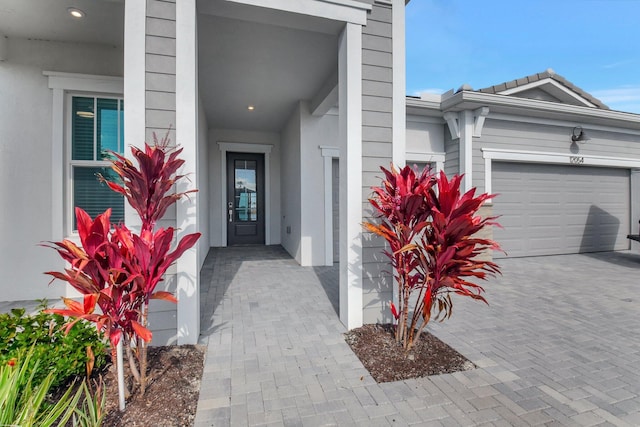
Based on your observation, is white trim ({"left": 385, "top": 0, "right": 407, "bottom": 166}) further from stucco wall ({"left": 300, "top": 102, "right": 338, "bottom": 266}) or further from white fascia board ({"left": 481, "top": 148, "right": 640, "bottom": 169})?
white fascia board ({"left": 481, "top": 148, "right": 640, "bottom": 169})

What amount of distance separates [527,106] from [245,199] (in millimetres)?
6136

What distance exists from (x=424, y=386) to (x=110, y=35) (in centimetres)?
441

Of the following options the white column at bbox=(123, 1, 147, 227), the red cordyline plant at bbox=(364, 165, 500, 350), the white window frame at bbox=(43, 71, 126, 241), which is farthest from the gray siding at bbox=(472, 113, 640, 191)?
the white window frame at bbox=(43, 71, 126, 241)

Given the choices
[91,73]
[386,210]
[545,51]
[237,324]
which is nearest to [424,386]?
[386,210]

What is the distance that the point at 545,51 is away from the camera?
7.06 metres

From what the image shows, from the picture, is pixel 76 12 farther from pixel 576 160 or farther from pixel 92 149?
pixel 576 160

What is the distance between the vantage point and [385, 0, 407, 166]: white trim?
109 inches

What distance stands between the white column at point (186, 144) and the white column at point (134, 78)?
0.24 m

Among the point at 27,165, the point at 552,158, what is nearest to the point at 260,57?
the point at 27,165

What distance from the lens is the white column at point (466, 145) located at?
533 cm

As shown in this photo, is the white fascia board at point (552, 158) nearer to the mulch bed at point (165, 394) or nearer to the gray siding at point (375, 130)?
the gray siding at point (375, 130)

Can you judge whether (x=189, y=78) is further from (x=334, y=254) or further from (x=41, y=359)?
(x=334, y=254)

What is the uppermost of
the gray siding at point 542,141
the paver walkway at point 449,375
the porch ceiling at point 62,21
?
the porch ceiling at point 62,21

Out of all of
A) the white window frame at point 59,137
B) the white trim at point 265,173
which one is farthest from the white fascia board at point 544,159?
the white window frame at point 59,137
